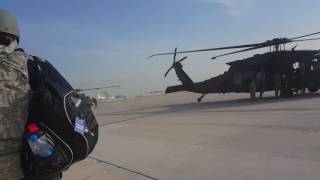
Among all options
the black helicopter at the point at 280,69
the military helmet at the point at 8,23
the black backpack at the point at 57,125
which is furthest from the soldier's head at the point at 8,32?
the black helicopter at the point at 280,69

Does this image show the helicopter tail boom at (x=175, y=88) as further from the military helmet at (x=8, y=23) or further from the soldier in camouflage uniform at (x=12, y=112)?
the soldier in camouflage uniform at (x=12, y=112)

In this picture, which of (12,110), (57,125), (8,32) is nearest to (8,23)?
(8,32)

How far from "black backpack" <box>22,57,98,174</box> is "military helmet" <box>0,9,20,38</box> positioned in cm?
33

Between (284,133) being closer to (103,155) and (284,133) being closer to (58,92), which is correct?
(103,155)

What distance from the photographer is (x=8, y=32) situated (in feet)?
7.14

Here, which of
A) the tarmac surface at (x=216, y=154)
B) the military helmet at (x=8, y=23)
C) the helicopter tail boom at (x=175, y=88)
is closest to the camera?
the military helmet at (x=8, y=23)

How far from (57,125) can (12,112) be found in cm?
26

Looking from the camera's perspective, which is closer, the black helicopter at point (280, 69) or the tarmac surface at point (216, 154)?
the tarmac surface at point (216, 154)

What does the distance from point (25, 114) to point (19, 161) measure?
252 mm

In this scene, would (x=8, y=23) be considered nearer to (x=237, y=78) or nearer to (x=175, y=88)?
(x=237, y=78)

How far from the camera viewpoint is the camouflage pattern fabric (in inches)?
79.4

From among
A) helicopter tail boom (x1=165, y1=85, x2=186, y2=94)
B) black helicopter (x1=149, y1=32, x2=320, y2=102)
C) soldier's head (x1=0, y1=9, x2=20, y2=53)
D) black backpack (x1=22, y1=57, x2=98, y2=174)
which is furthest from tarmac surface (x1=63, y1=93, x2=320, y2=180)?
helicopter tail boom (x1=165, y1=85, x2=186, y2=94)

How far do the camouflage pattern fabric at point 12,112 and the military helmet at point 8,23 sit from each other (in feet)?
0.58

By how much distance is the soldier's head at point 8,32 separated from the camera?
2168 mm
